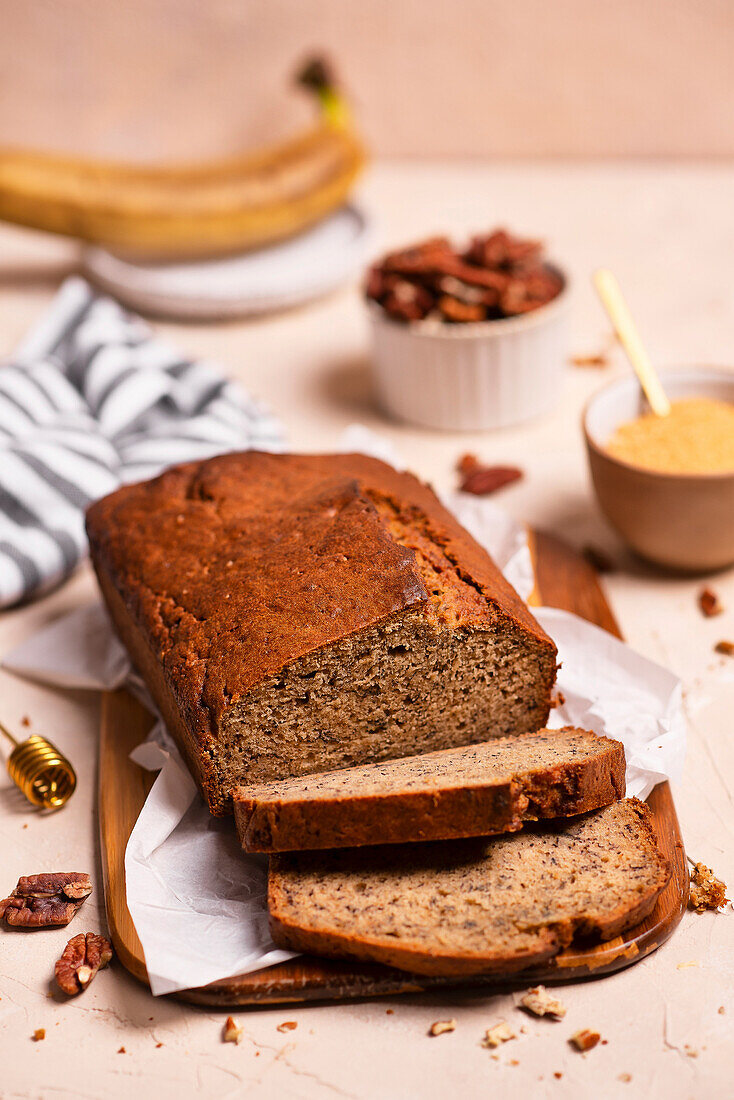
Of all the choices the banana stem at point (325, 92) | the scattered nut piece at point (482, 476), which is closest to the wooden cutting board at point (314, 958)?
the scattered nut piece at point (482, 476)

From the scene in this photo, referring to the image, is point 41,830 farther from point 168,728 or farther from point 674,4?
point 674,4

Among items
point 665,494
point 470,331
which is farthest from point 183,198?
point 665,494

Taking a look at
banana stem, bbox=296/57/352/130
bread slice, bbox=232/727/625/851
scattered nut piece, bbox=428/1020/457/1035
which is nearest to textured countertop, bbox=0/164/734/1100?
scattered nut piece, bbox=428/1020/457/1035

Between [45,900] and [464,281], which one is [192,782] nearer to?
[45,900]

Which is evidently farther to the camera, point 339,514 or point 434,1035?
point 339,514

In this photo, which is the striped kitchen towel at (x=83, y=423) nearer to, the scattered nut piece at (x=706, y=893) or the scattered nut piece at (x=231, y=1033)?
the scattered nut piece at (x=231, y=1033)

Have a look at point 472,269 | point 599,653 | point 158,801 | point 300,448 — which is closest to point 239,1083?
point 158,801
